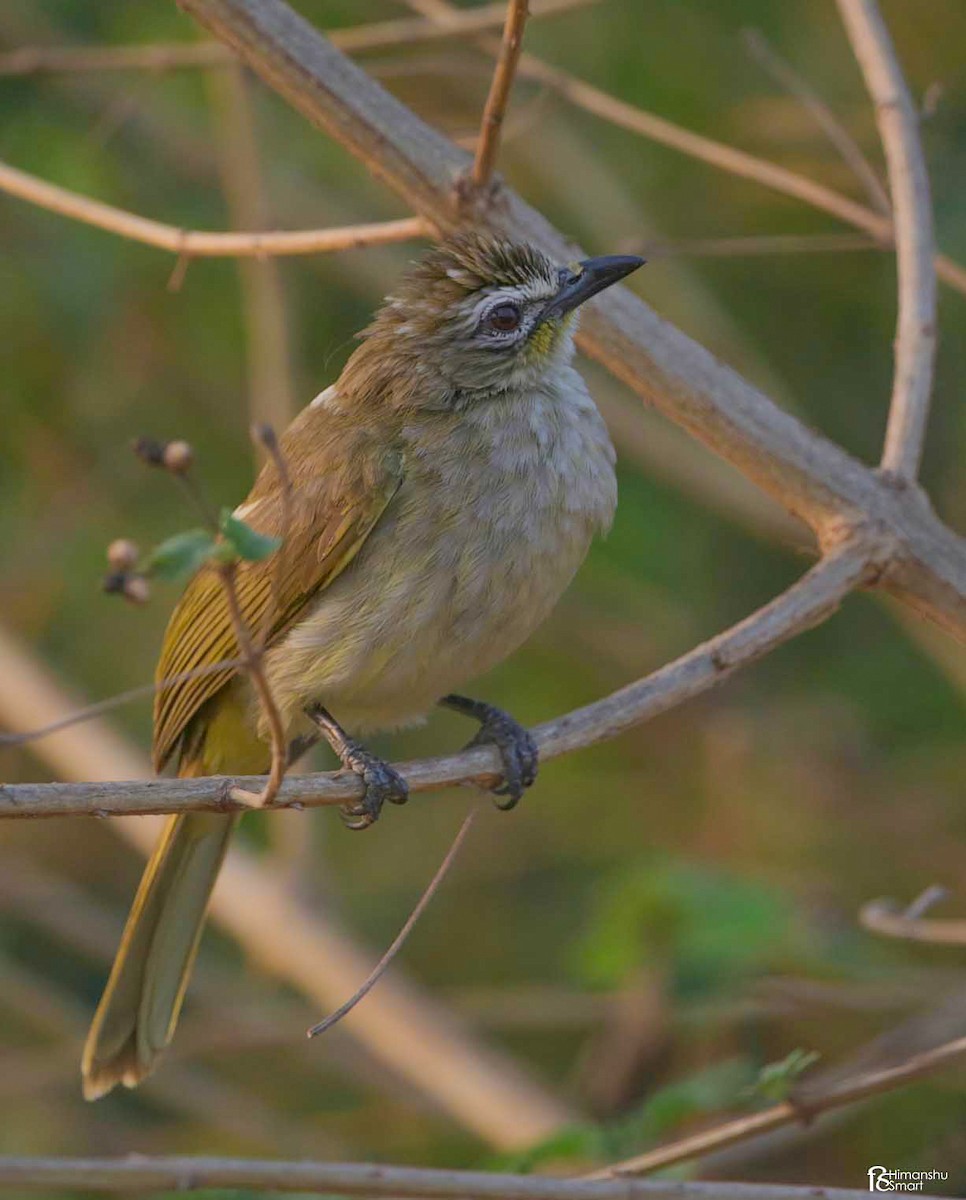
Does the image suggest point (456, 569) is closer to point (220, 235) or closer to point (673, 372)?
point (673, 372)

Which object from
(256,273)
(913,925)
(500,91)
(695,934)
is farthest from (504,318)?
(256,273)

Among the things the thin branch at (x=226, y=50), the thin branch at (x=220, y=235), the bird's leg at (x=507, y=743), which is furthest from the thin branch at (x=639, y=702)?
the thin branch at (x=226, y=50)

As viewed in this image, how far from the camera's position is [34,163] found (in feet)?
18.5

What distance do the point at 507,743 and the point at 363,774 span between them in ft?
1.34

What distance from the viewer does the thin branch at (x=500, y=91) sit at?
3.00m

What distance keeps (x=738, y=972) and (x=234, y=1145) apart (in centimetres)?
204

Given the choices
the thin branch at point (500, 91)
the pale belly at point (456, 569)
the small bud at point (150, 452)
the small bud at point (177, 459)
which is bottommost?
the small bud at point (177, 459)

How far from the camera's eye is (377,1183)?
246cm

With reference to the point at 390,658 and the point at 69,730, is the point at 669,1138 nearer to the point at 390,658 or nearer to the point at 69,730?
the point at 390,658

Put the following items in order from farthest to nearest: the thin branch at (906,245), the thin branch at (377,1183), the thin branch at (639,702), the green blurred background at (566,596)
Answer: the green blurred background at (566,596) → the thin branch at (906,245) → the thin branch at (639,702) → the thin branch at (377,1183)

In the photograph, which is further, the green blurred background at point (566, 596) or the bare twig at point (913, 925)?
the green blurred background at point (566, 596)

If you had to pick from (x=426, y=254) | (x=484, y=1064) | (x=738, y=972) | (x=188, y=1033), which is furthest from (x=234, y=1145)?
(x=426, y=254)

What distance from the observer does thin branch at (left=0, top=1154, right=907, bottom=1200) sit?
95.6 inches

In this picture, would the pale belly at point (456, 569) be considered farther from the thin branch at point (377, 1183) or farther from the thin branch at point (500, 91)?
the thin branch at point (377, 1183)
